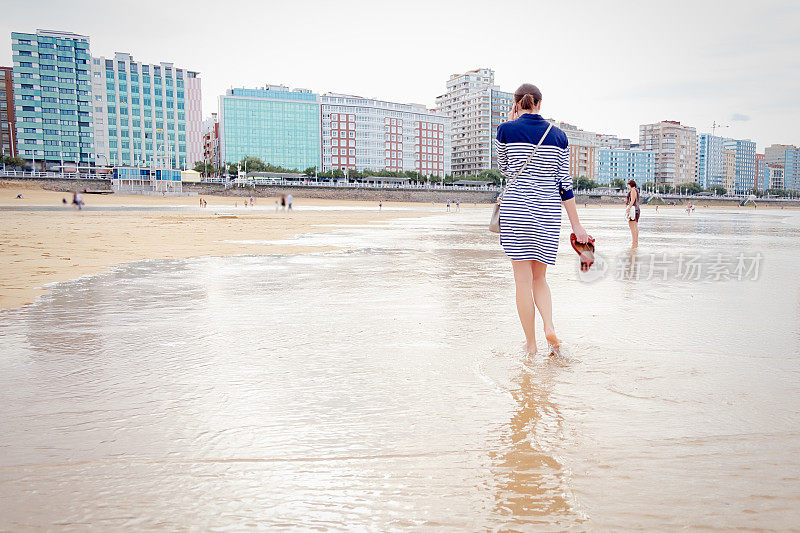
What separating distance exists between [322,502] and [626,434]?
1352mm

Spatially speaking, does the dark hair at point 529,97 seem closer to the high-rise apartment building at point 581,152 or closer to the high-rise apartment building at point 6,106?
the high-rise apartment building at point 6,106

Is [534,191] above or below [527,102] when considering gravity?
below

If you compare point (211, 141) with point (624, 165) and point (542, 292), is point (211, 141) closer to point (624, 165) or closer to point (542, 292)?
point (624, 165)

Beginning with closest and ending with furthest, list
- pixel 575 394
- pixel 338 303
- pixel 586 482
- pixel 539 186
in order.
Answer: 1. pixel 586 482
2. pixel 575 394
3. pixel 539 186
4. pixel 338 303

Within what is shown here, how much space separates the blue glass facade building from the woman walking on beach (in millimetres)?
185577

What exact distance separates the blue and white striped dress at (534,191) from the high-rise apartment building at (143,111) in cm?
11171

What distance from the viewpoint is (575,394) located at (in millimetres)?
2850

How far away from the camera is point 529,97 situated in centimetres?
369

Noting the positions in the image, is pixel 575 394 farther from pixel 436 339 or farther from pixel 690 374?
pixel 436 339

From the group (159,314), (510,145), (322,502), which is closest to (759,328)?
(510,145)

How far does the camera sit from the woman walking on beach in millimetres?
3627

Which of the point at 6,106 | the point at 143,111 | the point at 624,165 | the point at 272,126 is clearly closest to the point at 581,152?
the point at 624,165

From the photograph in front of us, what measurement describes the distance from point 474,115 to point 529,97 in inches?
6041

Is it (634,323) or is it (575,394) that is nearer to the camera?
(575,394)
